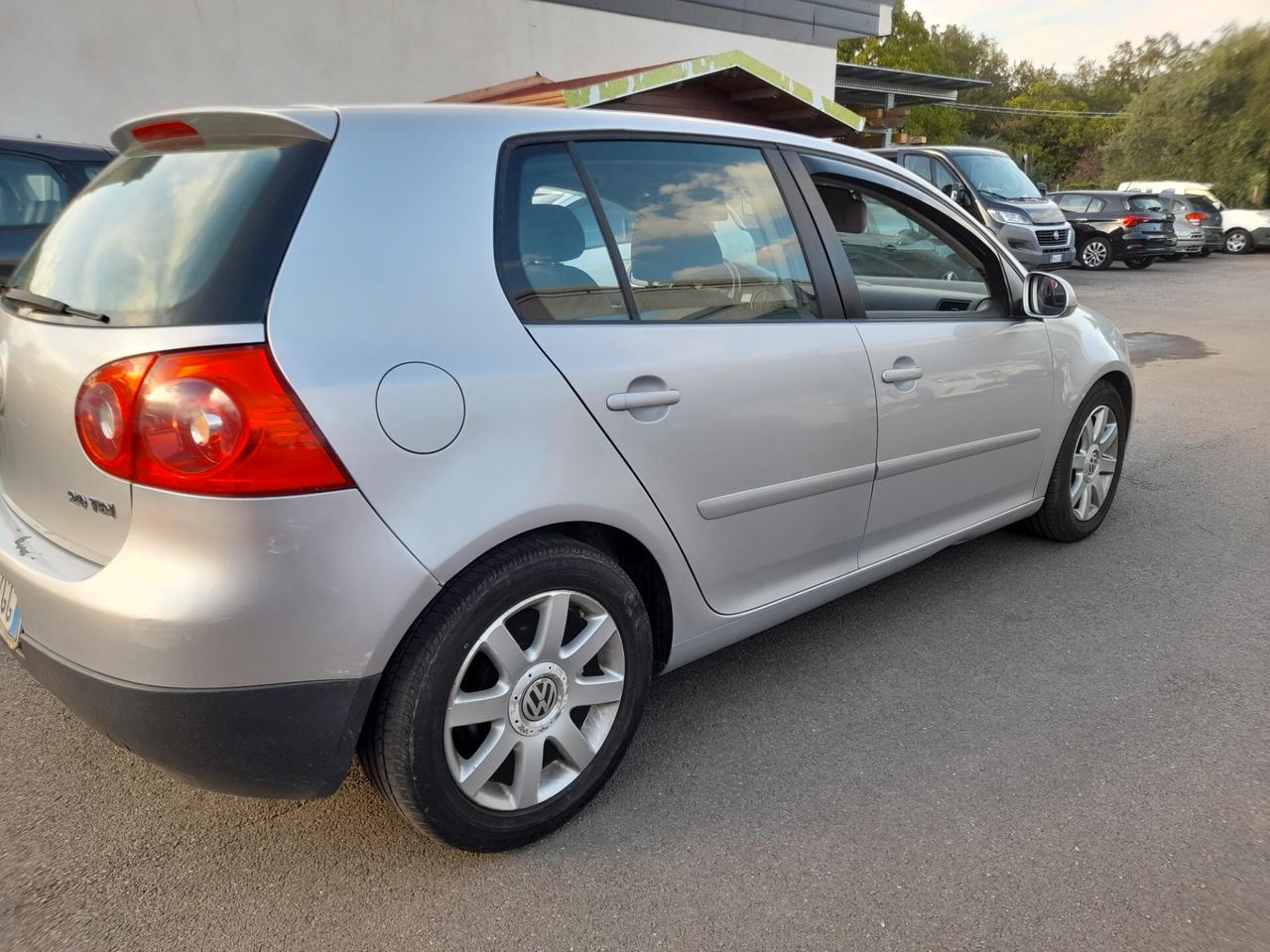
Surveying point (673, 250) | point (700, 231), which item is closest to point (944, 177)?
point (700, 231)

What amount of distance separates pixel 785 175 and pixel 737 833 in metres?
1.83

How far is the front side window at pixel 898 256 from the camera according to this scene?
9.78ft

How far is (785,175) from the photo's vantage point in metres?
2.80

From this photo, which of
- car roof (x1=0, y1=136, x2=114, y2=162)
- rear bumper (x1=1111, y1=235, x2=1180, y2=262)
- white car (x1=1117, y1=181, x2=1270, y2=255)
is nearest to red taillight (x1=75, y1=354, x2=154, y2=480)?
car roof (x1=0, y1=136, x2=114, y2=162)

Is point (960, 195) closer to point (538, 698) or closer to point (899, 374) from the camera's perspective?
point (899, 374)

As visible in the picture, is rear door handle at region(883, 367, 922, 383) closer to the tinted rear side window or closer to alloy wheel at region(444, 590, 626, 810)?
the tinted rear side window

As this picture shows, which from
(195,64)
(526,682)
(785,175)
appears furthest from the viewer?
(195,64)

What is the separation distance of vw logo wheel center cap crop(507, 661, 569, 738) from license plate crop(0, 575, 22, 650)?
108 centimetres

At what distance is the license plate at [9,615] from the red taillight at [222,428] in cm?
58

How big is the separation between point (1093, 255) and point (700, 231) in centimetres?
1901

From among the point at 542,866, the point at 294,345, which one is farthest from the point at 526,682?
the point at 294,345

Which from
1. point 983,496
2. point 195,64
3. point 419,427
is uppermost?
point 195,64

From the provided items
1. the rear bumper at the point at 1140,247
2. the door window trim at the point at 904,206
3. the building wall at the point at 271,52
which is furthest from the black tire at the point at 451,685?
the rear bumper at the point at 1140,247

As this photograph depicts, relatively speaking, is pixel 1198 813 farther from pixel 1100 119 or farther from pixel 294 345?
pixel 1100 119
